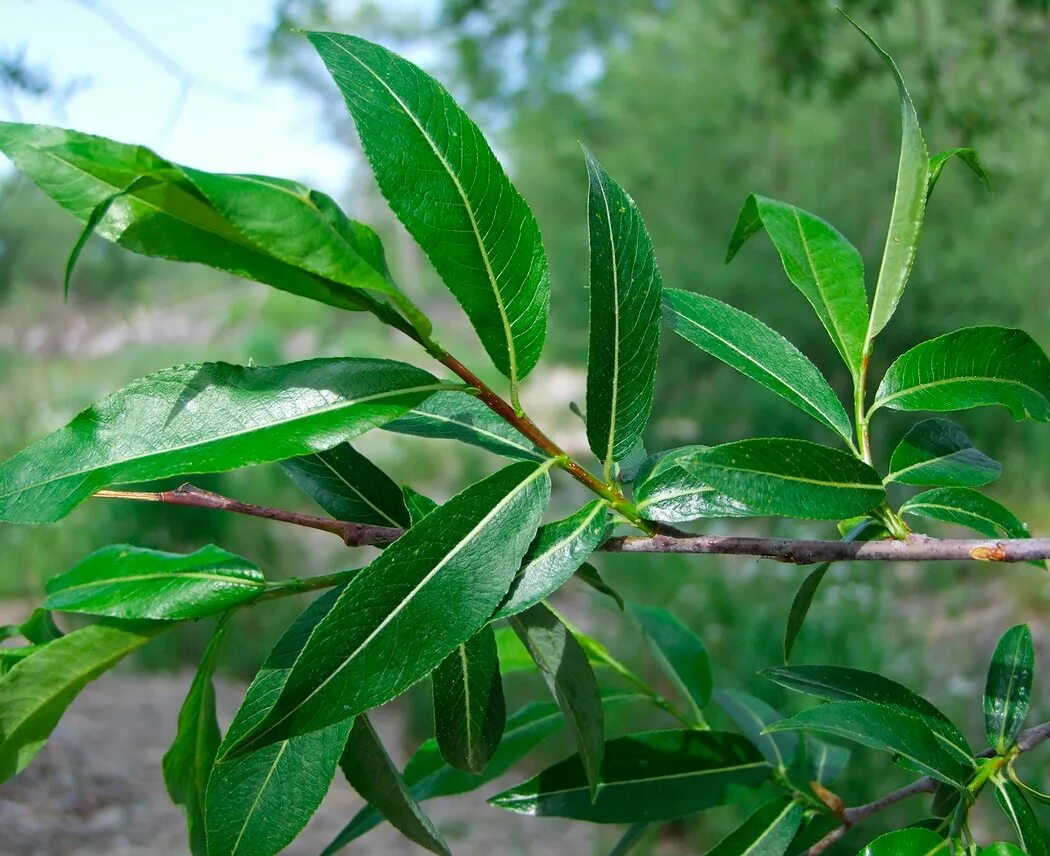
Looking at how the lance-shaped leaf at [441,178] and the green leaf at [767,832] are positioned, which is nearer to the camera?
the lance-shaped leaf at [441,178]

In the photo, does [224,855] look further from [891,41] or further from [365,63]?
[891,41]

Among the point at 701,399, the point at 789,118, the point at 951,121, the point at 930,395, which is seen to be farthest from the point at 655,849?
the point at 789,118

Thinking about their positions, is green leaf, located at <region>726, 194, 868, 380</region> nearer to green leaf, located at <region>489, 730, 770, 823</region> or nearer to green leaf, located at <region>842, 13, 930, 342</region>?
green leaf, located at <region>842, 13, 930, 342</region>

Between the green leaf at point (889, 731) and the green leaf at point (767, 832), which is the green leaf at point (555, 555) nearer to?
the green leaf at point (889, 731)

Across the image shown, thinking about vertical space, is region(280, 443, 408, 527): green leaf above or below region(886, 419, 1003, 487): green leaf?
below

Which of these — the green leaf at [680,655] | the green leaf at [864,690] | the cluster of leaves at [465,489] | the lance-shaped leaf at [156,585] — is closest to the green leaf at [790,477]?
the cluster of leaves at [465,489]

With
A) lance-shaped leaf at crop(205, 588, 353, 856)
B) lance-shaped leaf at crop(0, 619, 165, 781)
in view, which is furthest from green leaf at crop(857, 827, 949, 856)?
lance-shaped leaf at crop(0, 619, 165, 781)
